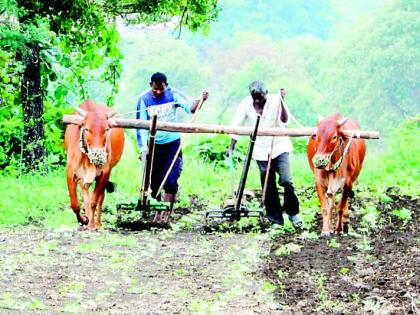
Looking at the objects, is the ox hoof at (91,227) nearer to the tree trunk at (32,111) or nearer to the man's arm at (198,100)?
the man's arm at (198,100)

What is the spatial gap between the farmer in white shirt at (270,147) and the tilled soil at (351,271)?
17.9 inches

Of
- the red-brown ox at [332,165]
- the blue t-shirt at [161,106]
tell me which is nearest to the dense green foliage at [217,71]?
the blue t-shirt at [161,106]

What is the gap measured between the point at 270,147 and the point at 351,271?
2.89 meters

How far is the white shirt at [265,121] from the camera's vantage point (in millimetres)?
10414

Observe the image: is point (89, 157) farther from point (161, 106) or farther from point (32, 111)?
point (32, 111)

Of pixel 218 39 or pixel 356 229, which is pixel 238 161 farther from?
pixel 218 39

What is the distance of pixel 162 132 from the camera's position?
10.9 m

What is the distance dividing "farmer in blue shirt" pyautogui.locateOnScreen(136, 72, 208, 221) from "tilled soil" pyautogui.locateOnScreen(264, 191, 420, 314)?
173cm

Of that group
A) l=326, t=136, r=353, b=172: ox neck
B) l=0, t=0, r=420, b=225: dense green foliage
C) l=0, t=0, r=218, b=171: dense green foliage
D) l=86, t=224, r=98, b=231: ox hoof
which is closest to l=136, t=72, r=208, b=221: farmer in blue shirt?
l=0, t=0, r=420, b=225: dense green foliage

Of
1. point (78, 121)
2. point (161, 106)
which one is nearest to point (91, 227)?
point (78, 121)

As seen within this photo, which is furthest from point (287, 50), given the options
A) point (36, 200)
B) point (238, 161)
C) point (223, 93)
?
point (36, 200)

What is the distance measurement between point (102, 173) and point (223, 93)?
200 feet

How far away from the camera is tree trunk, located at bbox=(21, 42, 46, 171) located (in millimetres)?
14547

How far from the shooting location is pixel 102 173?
10.2m
